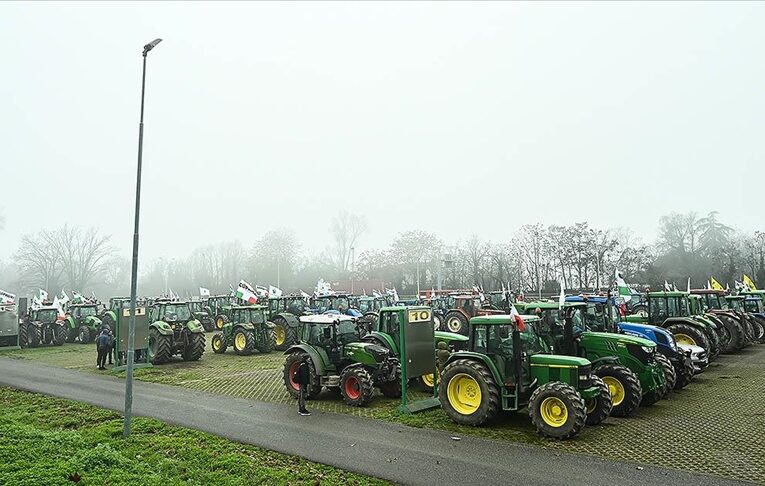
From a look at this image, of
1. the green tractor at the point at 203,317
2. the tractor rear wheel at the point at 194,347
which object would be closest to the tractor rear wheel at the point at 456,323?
the tractor rear wheel at the point at 194,347

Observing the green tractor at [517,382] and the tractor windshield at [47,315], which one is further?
the tractor windshield at [47,315]

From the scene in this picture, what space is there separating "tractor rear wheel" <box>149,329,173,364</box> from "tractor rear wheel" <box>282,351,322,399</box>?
8.42m

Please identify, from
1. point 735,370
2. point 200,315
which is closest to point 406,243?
point 200,315

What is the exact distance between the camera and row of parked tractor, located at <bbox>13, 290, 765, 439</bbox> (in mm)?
10125

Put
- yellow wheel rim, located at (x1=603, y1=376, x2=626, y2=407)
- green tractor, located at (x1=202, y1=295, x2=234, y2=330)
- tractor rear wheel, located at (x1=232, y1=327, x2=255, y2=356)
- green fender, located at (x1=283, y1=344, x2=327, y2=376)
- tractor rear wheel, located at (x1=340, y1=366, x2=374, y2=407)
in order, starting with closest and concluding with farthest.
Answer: yellow wheel rim, located at (x1=603, y1=376, x2=626, y2=407)
tractor rear wheel, located at (x1=340, y1=366, x2=374, y2=407)
green fender, located at (x1=283, y1=344, x2=327, y2=376)
tractor rear wheel, located at (x1=232, y1=327, x2=255, y2=356)
green tractor, located at (x1=202, y1=295, x2=234, y2=330)

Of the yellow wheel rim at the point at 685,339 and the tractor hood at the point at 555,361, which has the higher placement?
the tractor hood at the point at 555,361

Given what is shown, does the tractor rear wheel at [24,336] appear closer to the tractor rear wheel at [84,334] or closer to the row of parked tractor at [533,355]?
the tractor rear wheel at [84,334]

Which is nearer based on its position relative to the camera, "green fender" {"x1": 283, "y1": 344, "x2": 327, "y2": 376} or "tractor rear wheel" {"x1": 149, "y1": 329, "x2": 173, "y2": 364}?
"green fender" {"x1": 283, "y1": 344, "x2": 327, "y2": 376}

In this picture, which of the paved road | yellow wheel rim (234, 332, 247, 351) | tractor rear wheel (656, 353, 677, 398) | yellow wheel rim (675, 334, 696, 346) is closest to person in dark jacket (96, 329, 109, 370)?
the paved road

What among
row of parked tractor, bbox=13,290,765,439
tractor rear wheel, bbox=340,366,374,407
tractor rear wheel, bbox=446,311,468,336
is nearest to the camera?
row of parked tractor, bbox=13,290,765,439

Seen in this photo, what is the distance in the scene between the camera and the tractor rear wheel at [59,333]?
29062 mm

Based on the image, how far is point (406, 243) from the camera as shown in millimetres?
73938

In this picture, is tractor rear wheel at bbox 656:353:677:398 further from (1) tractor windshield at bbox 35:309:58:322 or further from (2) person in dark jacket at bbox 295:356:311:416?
(1) tractor windshield at bbox 35:309:58:322

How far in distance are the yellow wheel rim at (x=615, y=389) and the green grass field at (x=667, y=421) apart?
1.27 feet
